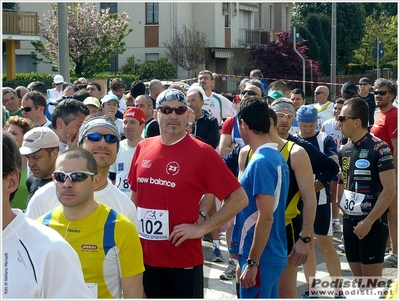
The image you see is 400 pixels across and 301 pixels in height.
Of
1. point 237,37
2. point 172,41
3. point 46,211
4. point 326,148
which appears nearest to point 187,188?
point 46,211

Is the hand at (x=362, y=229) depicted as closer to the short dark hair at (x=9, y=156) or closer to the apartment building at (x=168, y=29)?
the short dark hair at (x=9, y=156)

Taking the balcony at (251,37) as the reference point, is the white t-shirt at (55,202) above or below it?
below

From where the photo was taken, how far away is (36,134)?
5.12 metres

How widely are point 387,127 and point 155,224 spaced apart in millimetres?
4543

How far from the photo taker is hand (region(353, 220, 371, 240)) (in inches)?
230

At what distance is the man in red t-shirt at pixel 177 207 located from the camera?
467 centimetres

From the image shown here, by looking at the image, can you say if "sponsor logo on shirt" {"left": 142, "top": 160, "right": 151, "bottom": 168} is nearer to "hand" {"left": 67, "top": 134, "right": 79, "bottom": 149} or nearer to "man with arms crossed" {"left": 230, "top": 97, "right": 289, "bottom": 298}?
"man with arms crossed" {"left": 230, "top": 97, "right": 289, "bottom": 298}

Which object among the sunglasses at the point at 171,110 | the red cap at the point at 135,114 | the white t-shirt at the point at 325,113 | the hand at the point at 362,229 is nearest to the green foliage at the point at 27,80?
the white t-shirt at the point at 325,113

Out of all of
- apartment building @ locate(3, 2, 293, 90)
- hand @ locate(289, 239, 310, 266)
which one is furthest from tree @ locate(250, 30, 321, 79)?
hand @ locate(289, 239, 310, 266)

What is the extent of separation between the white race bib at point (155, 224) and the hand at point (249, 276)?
2.01 ft

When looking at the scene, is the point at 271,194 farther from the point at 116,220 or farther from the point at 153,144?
the point at 116,220

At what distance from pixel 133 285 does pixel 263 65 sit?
135 feet

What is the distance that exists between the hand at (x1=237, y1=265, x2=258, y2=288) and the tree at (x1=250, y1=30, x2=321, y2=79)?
37.2m

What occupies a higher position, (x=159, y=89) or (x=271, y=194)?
(x=159, y=89)
